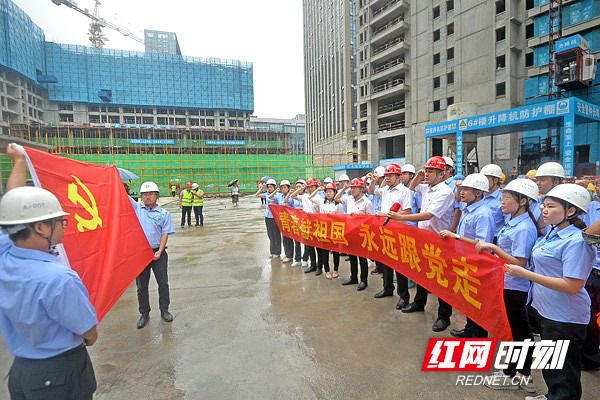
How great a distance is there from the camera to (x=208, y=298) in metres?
5.00

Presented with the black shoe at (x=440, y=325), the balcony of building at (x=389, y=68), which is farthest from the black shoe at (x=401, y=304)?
the balcony of building at (x=389, y=68)

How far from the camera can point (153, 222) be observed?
416 cm

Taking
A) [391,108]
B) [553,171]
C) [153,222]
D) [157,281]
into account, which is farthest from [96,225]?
[391,108]

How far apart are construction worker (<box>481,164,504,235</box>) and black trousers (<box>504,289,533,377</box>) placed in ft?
2.73

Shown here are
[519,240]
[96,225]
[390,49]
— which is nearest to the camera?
[519,240]

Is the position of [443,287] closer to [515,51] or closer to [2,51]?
[515,51]

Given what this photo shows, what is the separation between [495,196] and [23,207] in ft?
14.1

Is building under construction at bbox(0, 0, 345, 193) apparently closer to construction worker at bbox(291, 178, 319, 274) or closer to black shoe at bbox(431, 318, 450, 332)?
construction worker at bbox(291, 178, 319, 274)

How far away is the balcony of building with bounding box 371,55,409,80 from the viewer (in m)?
32.8

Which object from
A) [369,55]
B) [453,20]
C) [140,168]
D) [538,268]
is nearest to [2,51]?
[140,168]

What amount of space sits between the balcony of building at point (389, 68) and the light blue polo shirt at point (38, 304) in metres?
Answer: 36.5

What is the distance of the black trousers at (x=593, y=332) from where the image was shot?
9.39 ft

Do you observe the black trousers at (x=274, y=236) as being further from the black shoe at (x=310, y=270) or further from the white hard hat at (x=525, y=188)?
the white hard hat at (x=525, y=188)

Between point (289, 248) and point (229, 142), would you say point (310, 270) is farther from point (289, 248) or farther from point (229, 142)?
point (229, 142)
